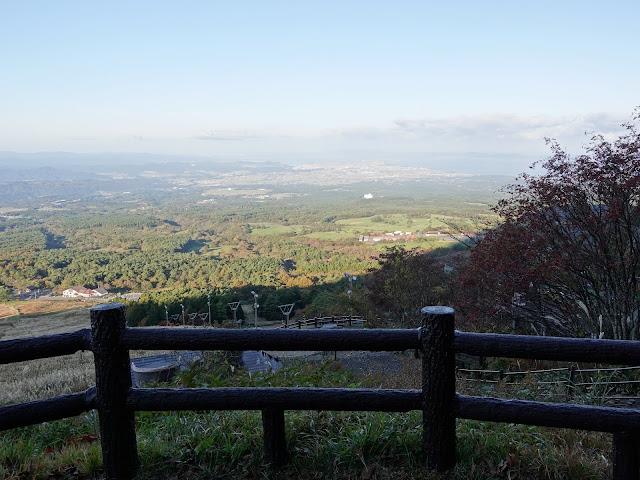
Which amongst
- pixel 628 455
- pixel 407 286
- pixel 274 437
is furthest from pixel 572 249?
pixel 407 286

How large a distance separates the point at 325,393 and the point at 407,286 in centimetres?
1730

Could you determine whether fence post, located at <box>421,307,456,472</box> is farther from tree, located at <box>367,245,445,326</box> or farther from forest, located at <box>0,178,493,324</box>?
forest, located at <box>0,178,493,324</box>

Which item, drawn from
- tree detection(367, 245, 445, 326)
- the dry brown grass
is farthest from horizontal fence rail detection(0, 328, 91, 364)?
tree detection(367, 245, 445, 326)

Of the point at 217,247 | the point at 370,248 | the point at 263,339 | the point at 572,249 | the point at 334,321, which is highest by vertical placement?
the point at 263,339

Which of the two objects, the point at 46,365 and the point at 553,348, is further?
the point at 46,365

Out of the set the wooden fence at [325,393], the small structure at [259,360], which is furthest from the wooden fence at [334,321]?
the wooden fence at [325,393]

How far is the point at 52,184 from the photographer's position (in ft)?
546

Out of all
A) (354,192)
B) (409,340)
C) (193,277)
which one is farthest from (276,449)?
(354,192)

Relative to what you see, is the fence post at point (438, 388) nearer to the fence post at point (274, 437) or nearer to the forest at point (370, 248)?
the fence post at point (274, 437)

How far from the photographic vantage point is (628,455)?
2.20 meters

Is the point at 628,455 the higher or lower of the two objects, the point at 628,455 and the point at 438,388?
the lower

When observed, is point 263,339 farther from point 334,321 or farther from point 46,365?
point 334,321

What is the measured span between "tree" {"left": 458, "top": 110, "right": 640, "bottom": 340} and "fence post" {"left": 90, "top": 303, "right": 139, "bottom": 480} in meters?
7.24

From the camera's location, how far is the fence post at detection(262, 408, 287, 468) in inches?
99.7
